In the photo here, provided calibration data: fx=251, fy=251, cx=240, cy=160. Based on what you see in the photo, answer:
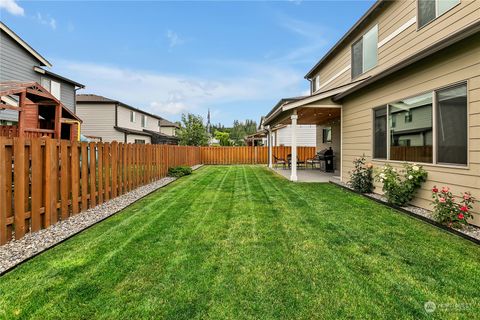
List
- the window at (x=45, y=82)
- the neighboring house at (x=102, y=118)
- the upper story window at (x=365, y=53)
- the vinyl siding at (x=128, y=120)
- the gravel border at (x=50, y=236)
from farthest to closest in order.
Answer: the vinyl siding at (x=128, y=120) → the neighboring house at (x=102, y=118) → the window at (x=45, y=82) → the upper story window at (x=365, y=53) → the gravel border at (x=50, y=236)

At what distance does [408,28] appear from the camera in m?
7.14

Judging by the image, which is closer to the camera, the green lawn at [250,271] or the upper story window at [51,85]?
the green lawn at [250,271]

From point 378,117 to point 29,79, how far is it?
56.7 feet

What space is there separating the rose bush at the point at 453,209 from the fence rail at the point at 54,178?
263 inches

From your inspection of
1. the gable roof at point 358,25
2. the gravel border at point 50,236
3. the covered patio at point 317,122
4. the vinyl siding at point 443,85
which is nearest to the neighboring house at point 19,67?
the gravel border at point 50,236

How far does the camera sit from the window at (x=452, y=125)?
14.5ft

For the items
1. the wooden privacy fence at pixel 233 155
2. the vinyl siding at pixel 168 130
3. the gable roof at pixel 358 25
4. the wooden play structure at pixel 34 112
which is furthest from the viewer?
the vinyl siding at pixel 168 130

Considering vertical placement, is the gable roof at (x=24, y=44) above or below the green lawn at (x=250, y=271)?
above

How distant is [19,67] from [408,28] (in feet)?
57.7

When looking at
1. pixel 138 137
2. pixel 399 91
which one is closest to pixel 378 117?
pixel 399 91

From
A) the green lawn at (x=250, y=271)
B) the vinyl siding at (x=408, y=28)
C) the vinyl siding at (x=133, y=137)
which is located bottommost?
the green lawn at (x=250, y=271)

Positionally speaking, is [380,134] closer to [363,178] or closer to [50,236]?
[363,178]

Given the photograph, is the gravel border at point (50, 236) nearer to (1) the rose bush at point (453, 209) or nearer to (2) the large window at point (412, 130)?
(1) the rose bush at point (453, 209)

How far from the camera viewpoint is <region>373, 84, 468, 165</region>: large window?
451cm
